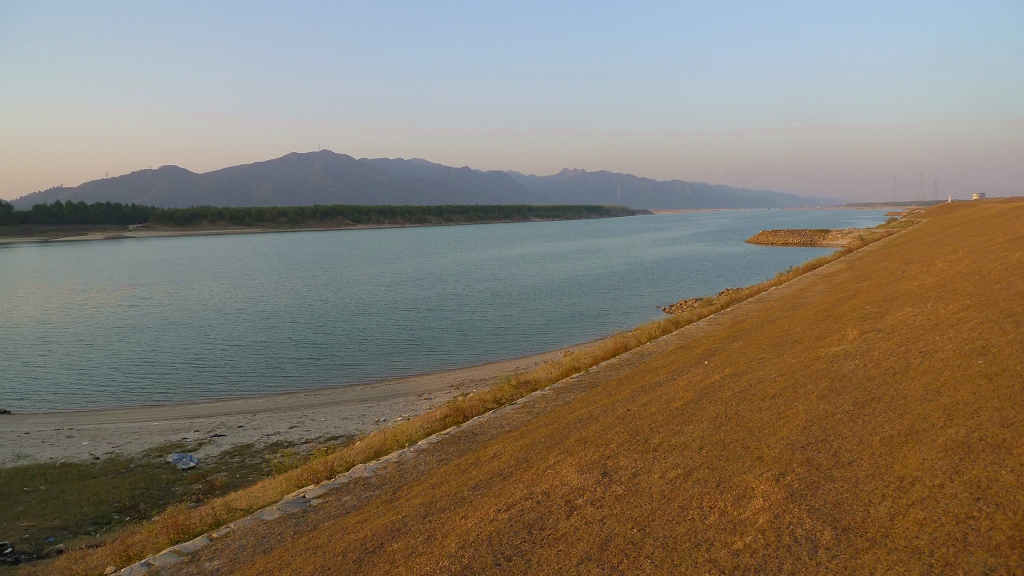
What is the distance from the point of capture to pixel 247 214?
13050cm

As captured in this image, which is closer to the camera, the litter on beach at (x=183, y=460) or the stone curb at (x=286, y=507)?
the stone curb at (x=286, y=507)

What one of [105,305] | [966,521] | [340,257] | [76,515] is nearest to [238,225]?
[340,257]

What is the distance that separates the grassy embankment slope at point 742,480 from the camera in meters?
4.45

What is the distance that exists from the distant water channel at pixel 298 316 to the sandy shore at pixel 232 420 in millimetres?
1325

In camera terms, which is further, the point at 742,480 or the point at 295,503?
the point at 295,503

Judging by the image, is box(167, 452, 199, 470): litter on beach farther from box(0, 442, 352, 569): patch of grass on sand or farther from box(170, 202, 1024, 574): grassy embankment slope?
box(170, 202, 1024, 574): grassy embankment slope

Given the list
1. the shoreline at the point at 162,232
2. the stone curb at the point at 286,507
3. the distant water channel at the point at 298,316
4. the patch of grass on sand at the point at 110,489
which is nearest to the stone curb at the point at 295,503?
the stone curb at the point at 286,507

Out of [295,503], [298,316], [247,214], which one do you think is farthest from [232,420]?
[247,214]

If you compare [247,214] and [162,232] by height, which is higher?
[247,214]

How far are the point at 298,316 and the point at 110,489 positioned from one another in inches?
800

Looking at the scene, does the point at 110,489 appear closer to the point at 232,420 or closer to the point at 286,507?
the point at 232,420

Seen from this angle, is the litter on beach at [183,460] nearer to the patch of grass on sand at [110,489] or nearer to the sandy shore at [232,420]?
the patch of grass on sand at [110,489]

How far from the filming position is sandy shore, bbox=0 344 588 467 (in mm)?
12648

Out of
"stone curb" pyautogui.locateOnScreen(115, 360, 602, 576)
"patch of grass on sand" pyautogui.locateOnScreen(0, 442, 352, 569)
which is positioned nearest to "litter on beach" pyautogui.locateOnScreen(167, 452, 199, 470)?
"patch of grass on sand" pyautogui.locateOnScreen(0, 442, 352, 569)
